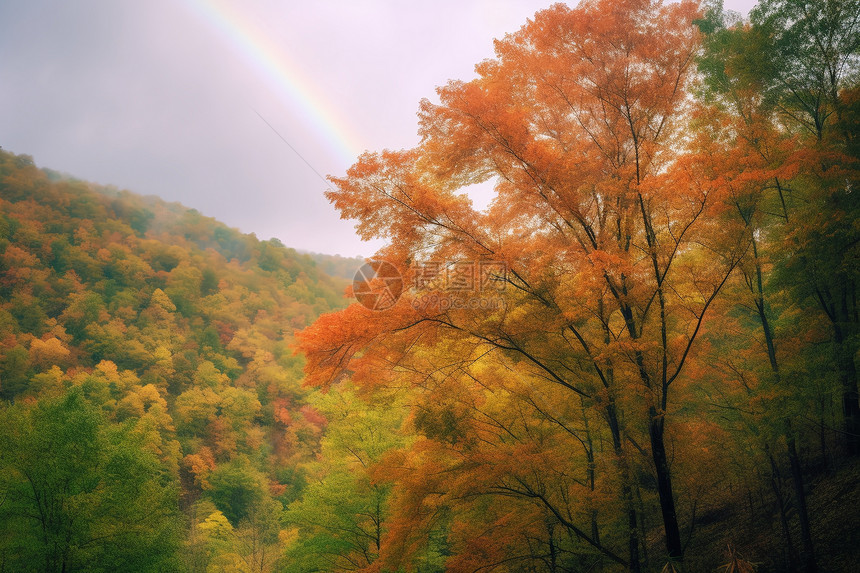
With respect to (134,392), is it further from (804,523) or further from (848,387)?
(848,387)

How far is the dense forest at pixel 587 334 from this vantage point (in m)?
6.85

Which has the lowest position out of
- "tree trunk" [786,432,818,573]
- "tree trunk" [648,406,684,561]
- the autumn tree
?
"tree trunk" [786,432,818,573]

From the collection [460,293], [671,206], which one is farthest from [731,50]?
[460,293]

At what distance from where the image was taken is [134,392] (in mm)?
36000

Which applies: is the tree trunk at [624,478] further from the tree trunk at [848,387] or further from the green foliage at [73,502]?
the green foliage at [73,502]

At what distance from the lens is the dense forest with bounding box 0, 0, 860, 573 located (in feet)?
22.5

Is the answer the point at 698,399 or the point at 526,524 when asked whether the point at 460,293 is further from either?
the point at 698,399

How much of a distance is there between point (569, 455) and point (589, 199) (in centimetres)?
469

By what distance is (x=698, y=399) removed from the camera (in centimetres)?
1220

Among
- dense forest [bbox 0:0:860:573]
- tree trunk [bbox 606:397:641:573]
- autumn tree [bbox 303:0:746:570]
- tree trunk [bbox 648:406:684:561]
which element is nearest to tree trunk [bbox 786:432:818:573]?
dense forest [bbox 0:0:860:573]

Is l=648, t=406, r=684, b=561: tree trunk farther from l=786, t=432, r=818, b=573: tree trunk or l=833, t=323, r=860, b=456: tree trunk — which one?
l=833, t=323, r=860, b=456: tree trunk

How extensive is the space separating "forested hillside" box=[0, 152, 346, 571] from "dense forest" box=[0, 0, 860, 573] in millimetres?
180

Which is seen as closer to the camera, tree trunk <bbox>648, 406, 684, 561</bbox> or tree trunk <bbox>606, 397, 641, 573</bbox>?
tree trunk <bbox>648, 406, 684, 561</bbox>

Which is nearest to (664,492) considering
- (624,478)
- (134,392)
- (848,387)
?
(624,478)
